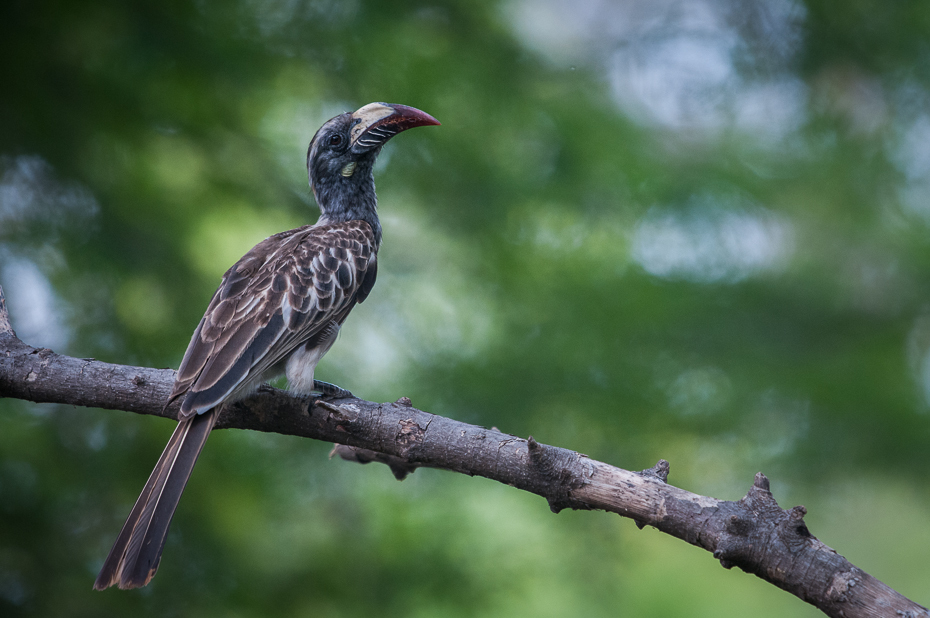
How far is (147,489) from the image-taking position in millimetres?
2213

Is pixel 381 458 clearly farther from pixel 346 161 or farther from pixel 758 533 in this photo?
pixel 346 161

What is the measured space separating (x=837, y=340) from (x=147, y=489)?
378 centimetres

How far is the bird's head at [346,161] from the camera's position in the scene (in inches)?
140

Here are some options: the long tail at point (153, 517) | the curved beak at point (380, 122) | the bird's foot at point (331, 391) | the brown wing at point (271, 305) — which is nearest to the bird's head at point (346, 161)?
the curved beak at point (380, 122)

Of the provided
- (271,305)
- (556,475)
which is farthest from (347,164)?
(556,475)

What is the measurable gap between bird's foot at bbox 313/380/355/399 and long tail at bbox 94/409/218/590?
0.39 m

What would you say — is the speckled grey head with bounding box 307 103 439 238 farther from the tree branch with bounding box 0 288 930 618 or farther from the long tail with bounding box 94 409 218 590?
the long tail with bounding box 94 409 218 590

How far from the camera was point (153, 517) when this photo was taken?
7.06ft

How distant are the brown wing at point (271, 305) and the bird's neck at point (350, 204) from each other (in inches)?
9.2

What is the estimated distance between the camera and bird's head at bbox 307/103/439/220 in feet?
11.7

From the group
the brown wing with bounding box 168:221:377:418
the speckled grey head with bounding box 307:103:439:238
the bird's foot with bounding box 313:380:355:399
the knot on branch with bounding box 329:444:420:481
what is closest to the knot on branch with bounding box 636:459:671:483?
the knot on branch with bounding box 329:444:420:481

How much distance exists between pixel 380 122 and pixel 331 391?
149 cm

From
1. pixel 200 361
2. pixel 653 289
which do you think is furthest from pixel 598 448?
A: pixel 200 361

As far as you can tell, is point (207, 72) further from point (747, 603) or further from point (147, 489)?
point (747, 603)
